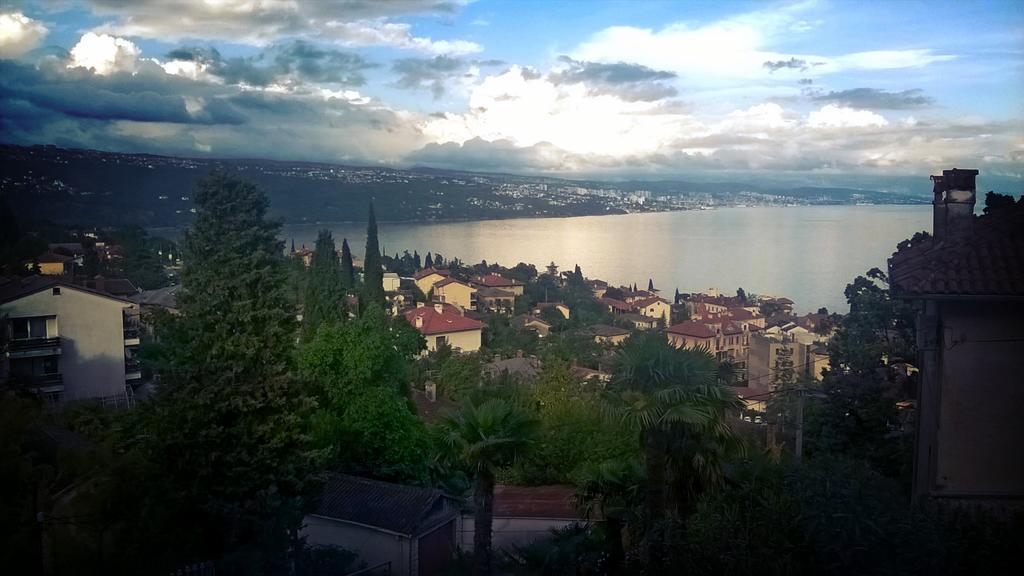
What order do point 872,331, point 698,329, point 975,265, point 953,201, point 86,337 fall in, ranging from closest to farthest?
1. point 975,265
2. point 953,201
3. point 872,331
4. point 86,337
5. point 698,329

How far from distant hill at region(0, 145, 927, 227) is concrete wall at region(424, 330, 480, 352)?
163 inches

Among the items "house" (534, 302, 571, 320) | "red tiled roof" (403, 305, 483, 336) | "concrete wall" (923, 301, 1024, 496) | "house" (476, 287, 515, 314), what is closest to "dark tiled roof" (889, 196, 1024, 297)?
"concrete wall" (923, 301, 1024, 496)

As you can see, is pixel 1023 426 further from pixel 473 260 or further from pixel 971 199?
pixel 473 260

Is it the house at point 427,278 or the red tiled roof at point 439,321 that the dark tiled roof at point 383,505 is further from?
the house at point 427,278

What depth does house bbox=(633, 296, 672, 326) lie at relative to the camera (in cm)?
2359

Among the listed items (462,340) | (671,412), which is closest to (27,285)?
(671,412)

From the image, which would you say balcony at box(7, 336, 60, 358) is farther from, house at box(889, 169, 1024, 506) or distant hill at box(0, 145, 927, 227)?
house at box(889, 169, 1024, 506)

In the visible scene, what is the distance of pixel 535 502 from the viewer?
8141 mm

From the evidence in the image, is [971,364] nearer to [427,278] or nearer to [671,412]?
[671,412]

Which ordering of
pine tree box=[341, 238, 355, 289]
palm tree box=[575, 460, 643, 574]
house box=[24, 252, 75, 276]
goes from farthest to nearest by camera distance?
pine tree box=[341, 238, 355, 289] → house box=[24, 252, 75, 276] → palm tree box=[575, 460, 643, 574]

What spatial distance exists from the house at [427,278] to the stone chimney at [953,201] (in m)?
24.5

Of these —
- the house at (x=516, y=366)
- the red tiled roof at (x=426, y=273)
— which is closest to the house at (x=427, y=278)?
the red tiled roof at (x=426, y=273)

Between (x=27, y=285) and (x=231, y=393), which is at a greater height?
(x=27, y=285)

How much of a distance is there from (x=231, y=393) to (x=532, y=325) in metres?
19.5
